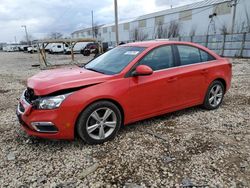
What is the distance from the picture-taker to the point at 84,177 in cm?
271

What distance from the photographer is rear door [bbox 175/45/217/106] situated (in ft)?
13.6

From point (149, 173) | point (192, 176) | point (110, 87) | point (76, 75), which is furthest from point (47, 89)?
point (192, 176)

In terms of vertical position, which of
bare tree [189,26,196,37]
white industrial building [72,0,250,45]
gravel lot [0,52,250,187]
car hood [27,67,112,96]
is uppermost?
white industrial building [72,0,250,45]

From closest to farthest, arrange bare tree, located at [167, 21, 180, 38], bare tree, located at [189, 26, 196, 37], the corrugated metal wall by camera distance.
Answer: the corrugated metal wall < bare tree, located at [189, 26, 196, 37] < bare tree, located at [167, 21, 180, 38]

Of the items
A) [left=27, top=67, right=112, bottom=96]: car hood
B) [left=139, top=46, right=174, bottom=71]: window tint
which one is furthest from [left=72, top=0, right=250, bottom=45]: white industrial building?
[left=27, top=67, right=112, bottom=96]: car hood

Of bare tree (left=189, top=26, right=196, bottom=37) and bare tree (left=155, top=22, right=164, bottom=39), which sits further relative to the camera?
bare tree (left=155, top=22, right=164, bottom=39)

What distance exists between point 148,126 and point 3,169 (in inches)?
93.3

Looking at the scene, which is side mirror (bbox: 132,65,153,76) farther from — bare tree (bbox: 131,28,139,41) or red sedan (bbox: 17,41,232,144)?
bare tree (bbox: 131,28,139,41)

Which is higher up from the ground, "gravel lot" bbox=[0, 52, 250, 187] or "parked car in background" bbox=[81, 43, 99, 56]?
"parked car in background" bbox=[81, 43, 99, 56]

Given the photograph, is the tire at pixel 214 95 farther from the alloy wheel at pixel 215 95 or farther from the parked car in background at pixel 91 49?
the parked car in background at pixel 91 49

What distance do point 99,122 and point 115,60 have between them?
1.22m

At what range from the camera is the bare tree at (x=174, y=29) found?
37.6 m

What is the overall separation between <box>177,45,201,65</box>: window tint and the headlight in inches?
92.5

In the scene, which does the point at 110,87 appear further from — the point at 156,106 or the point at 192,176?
the point at 192,176
